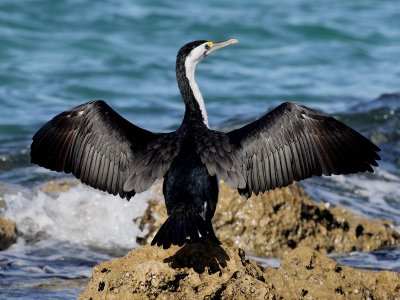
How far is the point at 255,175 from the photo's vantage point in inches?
273

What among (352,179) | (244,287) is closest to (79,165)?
(244,287)

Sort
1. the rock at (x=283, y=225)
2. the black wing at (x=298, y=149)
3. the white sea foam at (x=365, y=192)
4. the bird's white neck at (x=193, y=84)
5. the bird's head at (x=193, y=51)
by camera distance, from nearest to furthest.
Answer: the black wing at (x=298, y=149), the bird's white neck at (x=193, y=84), the bird's head at (x=193, y=51), the rock at (x=283, y=225), the white sea foam at (x=365, y=192)

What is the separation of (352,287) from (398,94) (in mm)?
9803

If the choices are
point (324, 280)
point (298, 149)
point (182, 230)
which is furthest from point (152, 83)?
point (182, 230)

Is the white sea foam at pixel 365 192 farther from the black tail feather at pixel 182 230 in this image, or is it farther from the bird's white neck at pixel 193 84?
the black tail feather at pixel 182 230

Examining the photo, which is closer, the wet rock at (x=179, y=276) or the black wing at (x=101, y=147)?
the wet rock at (x=179, y=276)

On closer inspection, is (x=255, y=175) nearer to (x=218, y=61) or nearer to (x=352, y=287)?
(x=352, y=287)

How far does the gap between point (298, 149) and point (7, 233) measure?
10.8ft

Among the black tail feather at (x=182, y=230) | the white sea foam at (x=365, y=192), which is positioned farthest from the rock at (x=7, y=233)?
the white sea foam at (x=365, y=192)

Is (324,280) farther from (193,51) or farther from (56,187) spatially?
(56,187)

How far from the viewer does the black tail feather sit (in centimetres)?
566

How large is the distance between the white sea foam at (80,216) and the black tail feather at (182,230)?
3.31 meters

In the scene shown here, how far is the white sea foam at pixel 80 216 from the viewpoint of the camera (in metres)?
9.45

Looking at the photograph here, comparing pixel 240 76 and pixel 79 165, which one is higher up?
pixel 240 76
